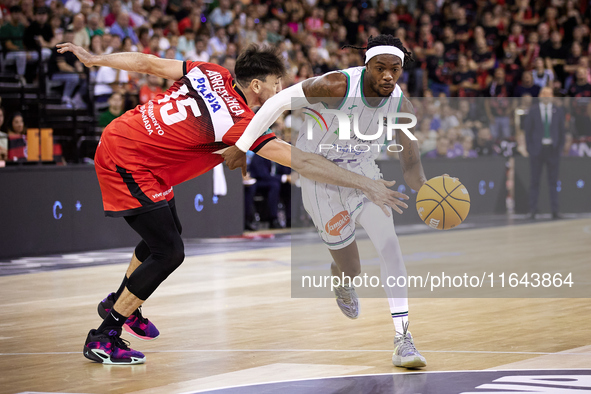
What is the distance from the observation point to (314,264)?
36.1 ft

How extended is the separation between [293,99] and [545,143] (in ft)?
38.6

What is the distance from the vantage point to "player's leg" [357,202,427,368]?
17.3 ft

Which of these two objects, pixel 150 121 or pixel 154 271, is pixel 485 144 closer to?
pixel 150 121

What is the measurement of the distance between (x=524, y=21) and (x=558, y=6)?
3.34 feet

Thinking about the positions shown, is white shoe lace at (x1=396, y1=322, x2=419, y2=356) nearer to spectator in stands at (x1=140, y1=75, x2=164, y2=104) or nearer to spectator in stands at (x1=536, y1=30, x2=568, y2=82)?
spectator in stands at (x1=140, y1=75, x2=164, y2=104)

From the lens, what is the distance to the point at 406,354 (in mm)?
5238

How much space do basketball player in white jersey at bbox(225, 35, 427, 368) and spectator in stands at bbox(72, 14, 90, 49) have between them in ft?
26.8

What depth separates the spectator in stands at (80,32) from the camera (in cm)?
1353

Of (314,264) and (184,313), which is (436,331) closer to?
(184,313)

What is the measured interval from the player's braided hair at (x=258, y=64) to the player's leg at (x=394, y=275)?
43.9 inches


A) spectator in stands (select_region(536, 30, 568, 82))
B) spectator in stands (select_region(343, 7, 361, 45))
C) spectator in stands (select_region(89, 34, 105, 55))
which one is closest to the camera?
spectator in stands (select_region(89, 34, 105, 55))

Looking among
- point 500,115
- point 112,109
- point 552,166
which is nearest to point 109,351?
point 112,109

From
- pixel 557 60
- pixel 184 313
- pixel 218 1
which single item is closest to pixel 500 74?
pixel 557 60

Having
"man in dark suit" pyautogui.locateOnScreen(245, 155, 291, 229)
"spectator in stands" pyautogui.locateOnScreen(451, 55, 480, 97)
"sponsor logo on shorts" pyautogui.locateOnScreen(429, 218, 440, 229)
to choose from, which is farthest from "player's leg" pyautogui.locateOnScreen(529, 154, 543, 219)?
"sponsor logo on shorts" pyautogui.locateOnScreen(429, 218, 440, 229)
